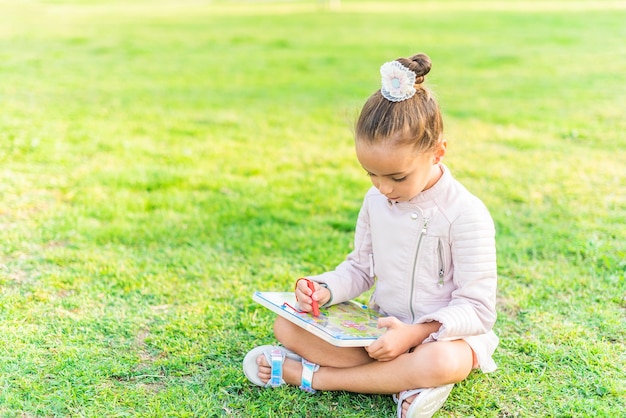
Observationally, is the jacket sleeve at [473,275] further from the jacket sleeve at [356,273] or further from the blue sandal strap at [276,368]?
the blue sandal strap at [276,368]

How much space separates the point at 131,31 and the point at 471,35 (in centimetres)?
679

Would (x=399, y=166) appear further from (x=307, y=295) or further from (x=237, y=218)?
(x=237, y=218)

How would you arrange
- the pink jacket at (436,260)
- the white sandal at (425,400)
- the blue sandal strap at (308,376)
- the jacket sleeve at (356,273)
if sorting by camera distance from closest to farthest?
the white sandal at (425,400) → the pink jacket at (436,260) → the blue sandal strap at (308,376) → the jacket sleeve at (356,273)

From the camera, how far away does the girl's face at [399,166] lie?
2.39 metres

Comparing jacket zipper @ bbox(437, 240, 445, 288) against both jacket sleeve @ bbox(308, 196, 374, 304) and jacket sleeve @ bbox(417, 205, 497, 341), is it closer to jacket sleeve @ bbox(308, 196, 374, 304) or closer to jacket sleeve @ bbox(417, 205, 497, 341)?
jacket sleeve @ bbox(417, 205, 497, 341)

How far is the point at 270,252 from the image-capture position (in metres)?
3.93

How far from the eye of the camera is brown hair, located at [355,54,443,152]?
2367 mm

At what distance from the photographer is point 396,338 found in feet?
Answer: 8.00

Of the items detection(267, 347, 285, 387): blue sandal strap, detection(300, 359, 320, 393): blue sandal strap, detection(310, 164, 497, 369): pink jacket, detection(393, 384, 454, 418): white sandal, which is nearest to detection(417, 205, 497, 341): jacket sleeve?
detection(310, 164, 497, 369): pink jacket

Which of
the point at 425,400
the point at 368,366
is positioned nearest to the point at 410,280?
the point at 368,366

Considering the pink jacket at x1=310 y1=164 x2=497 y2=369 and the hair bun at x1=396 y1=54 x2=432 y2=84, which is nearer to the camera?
the hair bun at x1=396 y1=54 x2=432 y2=84

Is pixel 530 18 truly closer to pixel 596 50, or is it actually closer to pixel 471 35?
pixel 471 35

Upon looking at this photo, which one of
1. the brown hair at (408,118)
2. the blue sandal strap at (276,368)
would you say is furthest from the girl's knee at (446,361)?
the brown hair at (408,118)

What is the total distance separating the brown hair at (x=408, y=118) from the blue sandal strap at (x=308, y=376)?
2.98 ft
